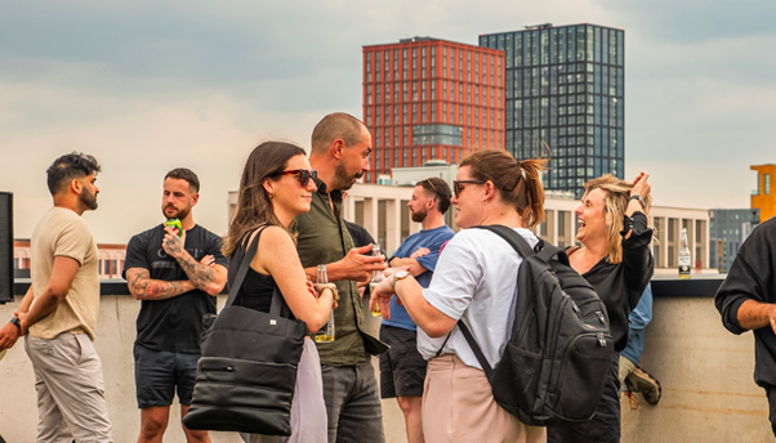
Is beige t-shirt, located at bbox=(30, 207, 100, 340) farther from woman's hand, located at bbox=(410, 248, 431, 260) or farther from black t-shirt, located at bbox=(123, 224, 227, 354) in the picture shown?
woman's hand, located at bbox=(410, 248, 431, 260)

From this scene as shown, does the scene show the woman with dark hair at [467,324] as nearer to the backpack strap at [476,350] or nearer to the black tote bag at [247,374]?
the backpack strap at [476,350]

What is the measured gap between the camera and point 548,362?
12.0 ft

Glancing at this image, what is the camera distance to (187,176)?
6.98 meters

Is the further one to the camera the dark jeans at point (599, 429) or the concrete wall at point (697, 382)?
the concrete wall at point (697, 382)

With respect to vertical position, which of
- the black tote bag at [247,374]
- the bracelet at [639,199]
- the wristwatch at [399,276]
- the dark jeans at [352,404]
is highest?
the bracelet at [639,199]

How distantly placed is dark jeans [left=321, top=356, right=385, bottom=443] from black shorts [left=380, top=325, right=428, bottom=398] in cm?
210

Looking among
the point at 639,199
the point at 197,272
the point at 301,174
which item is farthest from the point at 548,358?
the point at 197,272

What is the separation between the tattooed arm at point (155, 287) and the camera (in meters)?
6.75

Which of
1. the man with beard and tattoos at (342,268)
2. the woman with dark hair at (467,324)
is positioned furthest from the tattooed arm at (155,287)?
the woman with dark hair at (467,324)

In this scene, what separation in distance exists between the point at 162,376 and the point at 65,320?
90 centimetres

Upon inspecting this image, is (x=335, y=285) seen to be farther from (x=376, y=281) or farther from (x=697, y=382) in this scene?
(x=697, y=382)

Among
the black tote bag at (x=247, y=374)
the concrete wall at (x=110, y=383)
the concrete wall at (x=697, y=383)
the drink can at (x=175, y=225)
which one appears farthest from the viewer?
the concrete wall at (x=110, y=383)

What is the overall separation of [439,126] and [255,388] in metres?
172

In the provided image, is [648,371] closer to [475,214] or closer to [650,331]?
[650,331]
